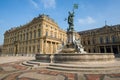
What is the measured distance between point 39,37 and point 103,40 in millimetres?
34185

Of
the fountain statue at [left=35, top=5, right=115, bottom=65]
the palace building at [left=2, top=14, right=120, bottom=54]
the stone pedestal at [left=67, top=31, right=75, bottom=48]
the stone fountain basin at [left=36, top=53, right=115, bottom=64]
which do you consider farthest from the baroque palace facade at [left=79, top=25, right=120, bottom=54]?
the stone fountain basin at [left=36, top=53, right=115, bottom=64]

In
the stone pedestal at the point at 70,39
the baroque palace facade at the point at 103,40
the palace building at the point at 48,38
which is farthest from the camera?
the baroque palace facade at the point at 103,40

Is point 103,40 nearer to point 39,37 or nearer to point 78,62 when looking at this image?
point 39,37

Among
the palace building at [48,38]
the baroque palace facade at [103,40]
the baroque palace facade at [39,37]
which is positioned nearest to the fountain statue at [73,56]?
the palace building at [48,38]

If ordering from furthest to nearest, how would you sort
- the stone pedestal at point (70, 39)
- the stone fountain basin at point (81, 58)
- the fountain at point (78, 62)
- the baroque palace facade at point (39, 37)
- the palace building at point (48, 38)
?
the palace building at point (48, 38) → the baroque palace facade at point (39, 37) → the stone pedestal at point (70, 39) → the stone fountain basin at point (81, 58) → the fountain at point (78, 62)

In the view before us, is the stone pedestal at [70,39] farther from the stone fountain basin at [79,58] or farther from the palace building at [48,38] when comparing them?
the palace building at [48,38]

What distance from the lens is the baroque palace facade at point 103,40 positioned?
50.3 metres

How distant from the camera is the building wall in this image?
42812mm

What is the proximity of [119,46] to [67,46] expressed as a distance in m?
40.1

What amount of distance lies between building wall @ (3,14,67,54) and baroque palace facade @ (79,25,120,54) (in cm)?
1632

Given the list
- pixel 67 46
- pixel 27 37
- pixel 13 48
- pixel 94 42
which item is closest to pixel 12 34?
pixel 13 48

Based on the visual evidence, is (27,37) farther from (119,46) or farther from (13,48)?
(119,46)

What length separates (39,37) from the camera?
4353 centimetres

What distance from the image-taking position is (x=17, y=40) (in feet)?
184
